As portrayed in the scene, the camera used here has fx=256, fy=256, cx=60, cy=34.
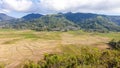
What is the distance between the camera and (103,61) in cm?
8112

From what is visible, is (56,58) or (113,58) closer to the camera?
(113,58)

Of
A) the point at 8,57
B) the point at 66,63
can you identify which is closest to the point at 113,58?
the point at 66,63

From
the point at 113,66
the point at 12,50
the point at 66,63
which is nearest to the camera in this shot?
the point at 113,66

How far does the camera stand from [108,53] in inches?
3386

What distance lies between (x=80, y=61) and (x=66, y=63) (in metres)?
5.05

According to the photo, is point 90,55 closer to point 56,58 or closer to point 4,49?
point 56,58

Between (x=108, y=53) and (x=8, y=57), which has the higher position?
(x=108, y=53)

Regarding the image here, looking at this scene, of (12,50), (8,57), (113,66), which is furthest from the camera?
(12,50)

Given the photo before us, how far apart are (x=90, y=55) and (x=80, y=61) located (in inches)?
157

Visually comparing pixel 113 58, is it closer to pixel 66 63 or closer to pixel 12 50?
pixel 66 63

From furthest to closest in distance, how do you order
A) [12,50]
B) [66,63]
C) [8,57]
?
[12,50] < [8,57] < [66,63]

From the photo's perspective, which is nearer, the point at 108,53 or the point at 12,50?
the point at 108,53

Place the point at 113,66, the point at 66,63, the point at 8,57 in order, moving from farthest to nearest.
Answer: the point at 8,57
the point at 66,63
the point at 113,66

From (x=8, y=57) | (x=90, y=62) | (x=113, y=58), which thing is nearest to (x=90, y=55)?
(x=90, y=62)
